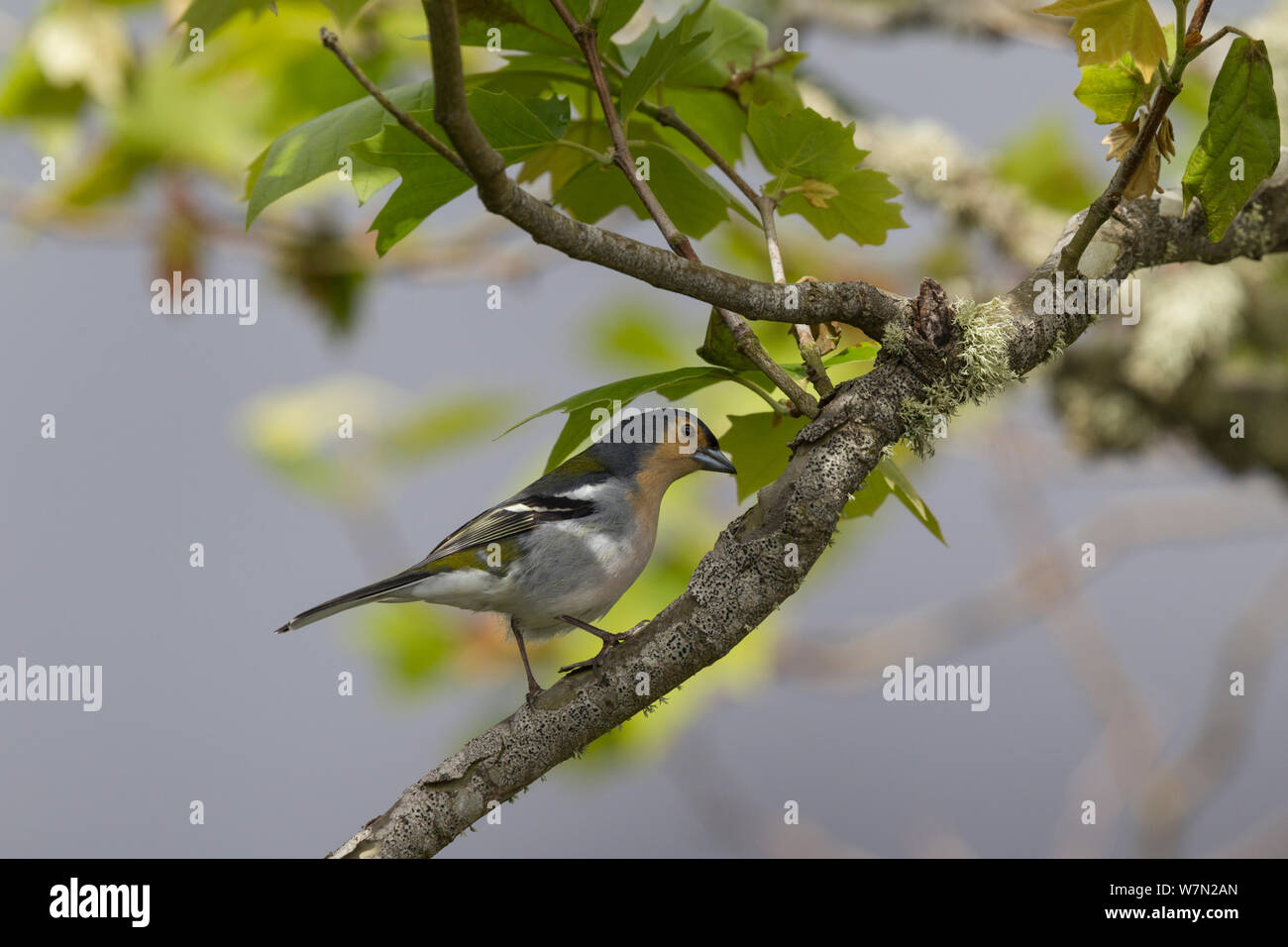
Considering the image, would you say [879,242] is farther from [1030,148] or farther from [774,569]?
[1030,148]

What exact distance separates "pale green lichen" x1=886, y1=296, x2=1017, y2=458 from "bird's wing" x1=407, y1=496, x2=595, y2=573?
2.82ft

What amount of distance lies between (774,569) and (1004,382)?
19.1 inches

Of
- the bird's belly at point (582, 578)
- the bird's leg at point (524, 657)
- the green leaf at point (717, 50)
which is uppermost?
the green leaf at point (717, 50)

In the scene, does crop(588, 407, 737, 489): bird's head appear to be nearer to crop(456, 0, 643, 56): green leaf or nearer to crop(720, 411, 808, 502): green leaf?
crop(720, 411, 808, 502): green leaf

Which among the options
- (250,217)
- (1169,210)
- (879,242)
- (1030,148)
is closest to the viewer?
(250,217)

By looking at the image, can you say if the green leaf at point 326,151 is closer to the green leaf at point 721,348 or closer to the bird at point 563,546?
the green leaf at point 721,348

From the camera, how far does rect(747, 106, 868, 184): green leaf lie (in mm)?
1687

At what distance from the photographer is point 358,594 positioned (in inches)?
77.4

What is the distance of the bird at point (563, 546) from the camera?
2125 millimetres

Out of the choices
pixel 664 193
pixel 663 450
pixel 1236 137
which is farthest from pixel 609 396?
pixel 663 450

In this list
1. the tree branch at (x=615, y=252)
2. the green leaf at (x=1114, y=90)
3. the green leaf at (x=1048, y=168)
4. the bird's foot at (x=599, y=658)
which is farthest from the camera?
the green leaf at (x=1048, y=168)

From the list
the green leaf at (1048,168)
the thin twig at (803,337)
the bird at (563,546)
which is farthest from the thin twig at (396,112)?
the green leaf at (1048,168)

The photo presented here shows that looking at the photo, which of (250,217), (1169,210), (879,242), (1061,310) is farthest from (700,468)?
(250,217)

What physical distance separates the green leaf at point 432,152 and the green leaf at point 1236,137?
86 cm
